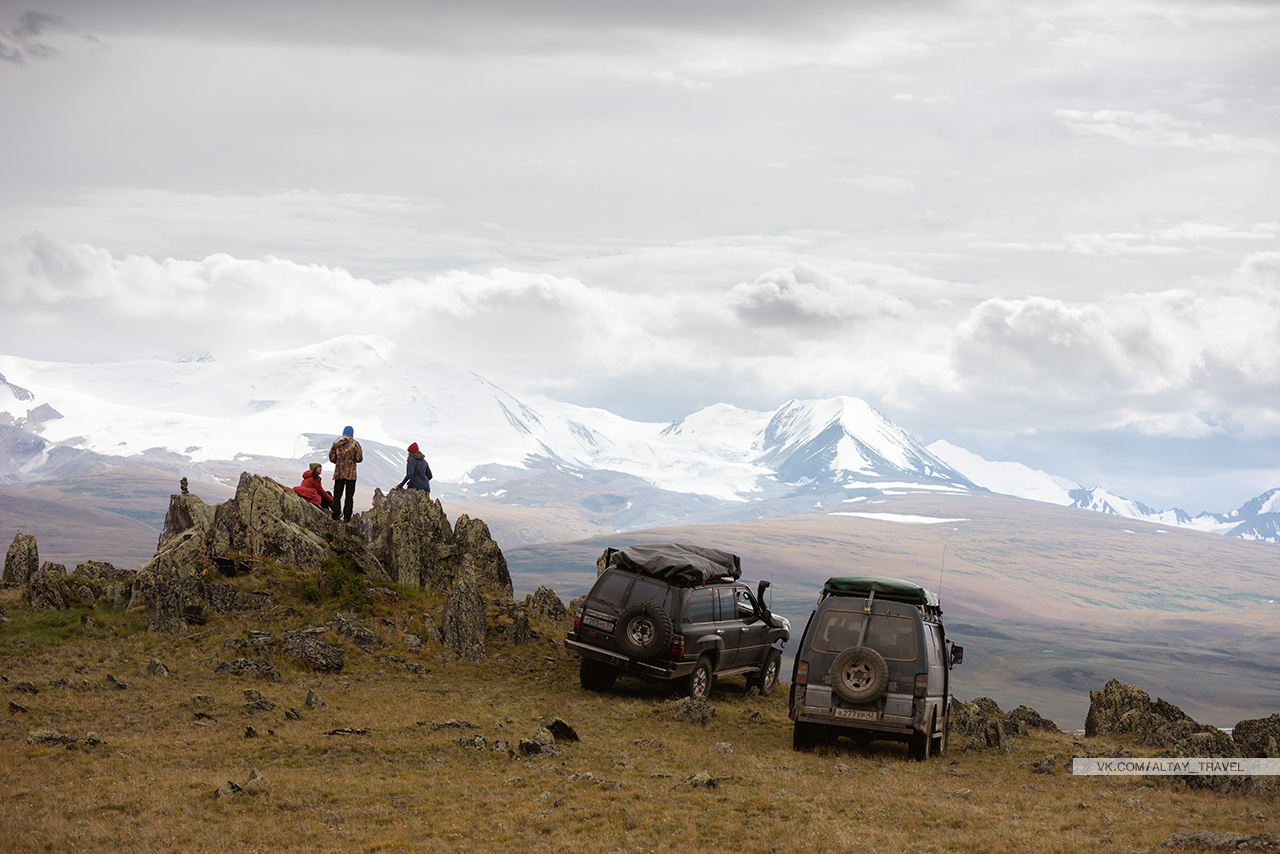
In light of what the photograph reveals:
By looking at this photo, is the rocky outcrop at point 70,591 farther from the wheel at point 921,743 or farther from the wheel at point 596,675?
the wheel at point 921,743

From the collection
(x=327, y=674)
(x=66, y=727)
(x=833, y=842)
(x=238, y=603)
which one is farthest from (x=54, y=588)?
(x=833, y=842)

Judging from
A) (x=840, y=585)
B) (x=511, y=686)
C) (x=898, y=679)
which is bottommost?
(x=511, y=686)

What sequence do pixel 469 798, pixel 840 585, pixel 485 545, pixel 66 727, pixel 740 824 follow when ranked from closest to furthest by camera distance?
pixel 740 824 < pixel 469 798 < pixel 66 727 < pixel 840 585 < pixel 485 545

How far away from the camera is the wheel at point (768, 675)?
89.8ft

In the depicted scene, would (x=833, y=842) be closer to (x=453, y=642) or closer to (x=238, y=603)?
(x=453, y=642)

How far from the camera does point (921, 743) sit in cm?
1922

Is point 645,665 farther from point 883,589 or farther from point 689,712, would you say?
point 883,589

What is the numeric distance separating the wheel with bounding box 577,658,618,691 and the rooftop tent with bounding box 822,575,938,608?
22.5ft

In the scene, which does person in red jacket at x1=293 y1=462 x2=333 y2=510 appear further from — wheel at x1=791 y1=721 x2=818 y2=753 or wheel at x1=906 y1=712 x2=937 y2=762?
wheel at x1=906 y1=712 x2=937 y2=762

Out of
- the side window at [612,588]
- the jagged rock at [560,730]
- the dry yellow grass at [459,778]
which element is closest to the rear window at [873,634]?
the dry yellow grass at [459,778]

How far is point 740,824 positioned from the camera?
13648 mm

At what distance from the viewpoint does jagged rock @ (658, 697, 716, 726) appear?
73.3 ft

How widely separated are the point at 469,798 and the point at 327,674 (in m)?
11.4

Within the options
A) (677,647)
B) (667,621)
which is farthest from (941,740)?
(667,621)
